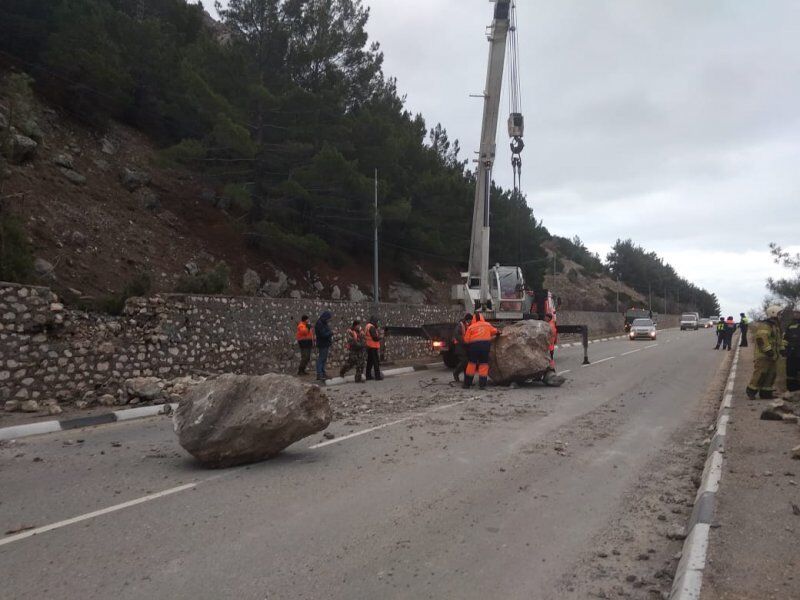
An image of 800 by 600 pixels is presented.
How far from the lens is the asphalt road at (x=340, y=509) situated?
13.6 ft

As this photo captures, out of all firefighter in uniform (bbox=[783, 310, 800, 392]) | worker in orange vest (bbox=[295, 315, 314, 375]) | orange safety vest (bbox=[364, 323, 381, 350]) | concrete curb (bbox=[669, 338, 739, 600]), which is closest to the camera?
concrete curb (bbox=[669, 338, 739, 600])

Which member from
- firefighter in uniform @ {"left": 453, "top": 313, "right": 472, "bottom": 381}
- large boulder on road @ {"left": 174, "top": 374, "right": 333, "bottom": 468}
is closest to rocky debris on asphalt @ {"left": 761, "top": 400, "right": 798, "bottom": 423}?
large boulder on road @ {"left": 174, "top": 374, "right": 333, "bottom": 468}

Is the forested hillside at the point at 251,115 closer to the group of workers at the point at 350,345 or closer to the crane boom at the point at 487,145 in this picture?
the group of workers at the point at 350,345

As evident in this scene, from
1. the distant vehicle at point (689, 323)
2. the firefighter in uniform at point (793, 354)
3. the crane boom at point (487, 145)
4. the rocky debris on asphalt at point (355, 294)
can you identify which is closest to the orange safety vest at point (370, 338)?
the crane boom at point (487, 145)

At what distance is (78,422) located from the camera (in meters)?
10.4

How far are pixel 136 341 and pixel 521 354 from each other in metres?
8.23

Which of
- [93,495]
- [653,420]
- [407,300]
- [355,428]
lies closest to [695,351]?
[407,300]

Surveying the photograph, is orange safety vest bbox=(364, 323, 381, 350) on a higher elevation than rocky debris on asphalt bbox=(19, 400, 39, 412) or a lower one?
higher

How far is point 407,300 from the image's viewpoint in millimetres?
37094

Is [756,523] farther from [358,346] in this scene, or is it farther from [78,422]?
[358,346]

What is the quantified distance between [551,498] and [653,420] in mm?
5189

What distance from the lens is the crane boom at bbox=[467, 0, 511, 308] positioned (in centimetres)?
1903

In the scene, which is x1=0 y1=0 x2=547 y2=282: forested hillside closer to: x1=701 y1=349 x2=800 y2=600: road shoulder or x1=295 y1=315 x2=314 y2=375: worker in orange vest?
x1=295 y1=315 x2=314 y2=375: worker in orange vest

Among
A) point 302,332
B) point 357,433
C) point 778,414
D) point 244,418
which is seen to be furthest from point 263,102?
point 778,414
